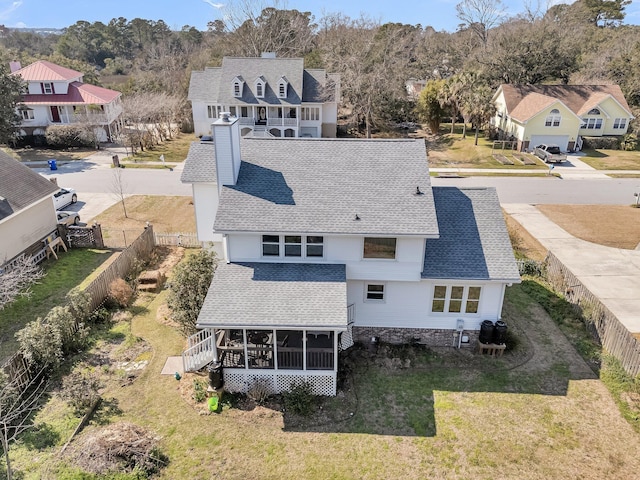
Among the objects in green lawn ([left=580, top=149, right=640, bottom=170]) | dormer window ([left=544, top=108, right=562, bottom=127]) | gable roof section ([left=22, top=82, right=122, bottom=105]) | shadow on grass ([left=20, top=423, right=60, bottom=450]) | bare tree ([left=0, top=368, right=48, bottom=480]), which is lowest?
shadow on grass ([left=20, top=423, right=60, bottom=450])

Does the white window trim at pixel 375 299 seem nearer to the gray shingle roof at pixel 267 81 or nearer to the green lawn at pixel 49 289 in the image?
the green lawn at pixel 49 289

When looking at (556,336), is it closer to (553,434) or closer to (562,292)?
(562,292)

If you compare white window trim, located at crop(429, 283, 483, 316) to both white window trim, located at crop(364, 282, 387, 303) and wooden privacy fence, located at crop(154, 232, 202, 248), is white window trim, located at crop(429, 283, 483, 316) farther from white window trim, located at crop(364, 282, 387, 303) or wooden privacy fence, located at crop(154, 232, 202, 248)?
wooden privacy fence, located at crop(154, 232, 202, 248)

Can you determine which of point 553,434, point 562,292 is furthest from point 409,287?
point 562,292

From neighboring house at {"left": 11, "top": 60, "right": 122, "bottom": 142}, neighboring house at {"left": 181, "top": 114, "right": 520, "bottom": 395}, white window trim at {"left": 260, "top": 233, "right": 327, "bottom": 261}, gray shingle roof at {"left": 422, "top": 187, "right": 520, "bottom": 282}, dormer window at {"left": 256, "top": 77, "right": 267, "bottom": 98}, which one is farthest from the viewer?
neighboring house at {"left": 11, "top": 60, "right": 122, "bottom": 142}

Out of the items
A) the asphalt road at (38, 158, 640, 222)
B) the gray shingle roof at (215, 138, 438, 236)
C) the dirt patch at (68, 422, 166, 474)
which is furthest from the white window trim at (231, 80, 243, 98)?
the dirt patch at (68, 422, 166, 474)

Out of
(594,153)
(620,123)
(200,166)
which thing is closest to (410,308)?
(200,166)
